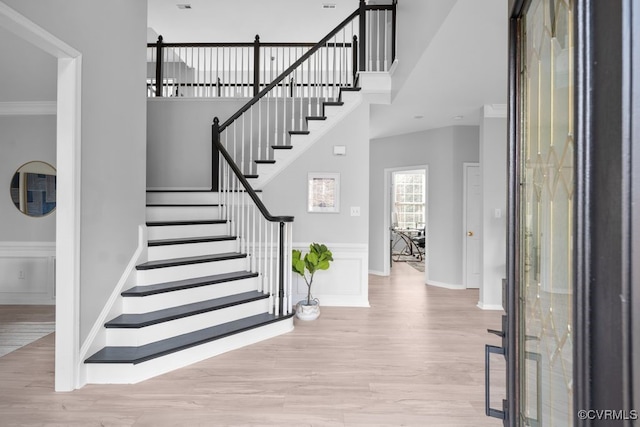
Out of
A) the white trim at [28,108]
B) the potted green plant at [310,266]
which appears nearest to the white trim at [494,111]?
the potted green plant at [310,266]

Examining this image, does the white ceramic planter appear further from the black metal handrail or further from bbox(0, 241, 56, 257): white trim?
bbox(0, 241, 56, 257): white trim

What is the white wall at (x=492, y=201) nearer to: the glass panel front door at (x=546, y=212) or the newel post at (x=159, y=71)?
the glass panel front door at (x=546, y=212)

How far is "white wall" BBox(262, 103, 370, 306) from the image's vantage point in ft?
14.8

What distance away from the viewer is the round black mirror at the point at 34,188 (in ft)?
14.5

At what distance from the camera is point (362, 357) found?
2.92 meters

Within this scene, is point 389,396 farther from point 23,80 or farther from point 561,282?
point 23,80

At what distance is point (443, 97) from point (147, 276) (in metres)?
3.78

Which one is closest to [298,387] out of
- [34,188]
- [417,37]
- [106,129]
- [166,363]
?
[166,363]

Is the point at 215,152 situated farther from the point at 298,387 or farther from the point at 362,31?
the point at 298,387

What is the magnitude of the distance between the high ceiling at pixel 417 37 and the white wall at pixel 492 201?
346mm

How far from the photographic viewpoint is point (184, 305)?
121 inches

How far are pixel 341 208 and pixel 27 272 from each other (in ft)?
13.1

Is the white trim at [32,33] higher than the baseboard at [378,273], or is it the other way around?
the white trim at [32,33]

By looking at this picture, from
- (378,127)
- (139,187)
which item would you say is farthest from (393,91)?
(139,187)
